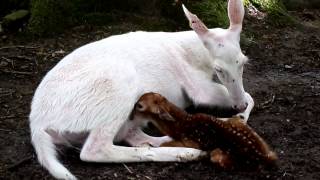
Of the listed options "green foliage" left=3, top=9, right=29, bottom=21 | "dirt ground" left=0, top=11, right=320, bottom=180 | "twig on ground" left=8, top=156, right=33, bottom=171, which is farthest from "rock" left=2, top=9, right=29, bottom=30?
"twig on ground" left=8, top=156, right=33, bottom=171

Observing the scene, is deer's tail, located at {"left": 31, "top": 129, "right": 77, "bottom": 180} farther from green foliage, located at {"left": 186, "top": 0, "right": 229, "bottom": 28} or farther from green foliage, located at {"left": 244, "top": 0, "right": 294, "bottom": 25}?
green foliage, located at {"left": 244, "top": 0, "right": 294, "bottom": 25}

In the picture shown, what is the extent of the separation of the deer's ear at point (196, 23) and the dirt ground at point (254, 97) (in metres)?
0.88

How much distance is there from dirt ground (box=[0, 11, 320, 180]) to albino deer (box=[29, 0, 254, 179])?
140 millimetres

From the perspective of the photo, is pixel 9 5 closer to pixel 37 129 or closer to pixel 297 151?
pixel 37 129

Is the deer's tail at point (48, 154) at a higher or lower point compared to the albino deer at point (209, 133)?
lower

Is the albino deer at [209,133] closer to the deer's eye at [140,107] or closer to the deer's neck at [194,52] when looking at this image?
the deer's eye at [140,107]

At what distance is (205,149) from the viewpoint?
4484 mm

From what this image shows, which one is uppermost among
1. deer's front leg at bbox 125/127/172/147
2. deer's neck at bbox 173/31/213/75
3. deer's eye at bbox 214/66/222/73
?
deer's eye at bbox 214/66/222/73

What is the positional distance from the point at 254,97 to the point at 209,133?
148 cm

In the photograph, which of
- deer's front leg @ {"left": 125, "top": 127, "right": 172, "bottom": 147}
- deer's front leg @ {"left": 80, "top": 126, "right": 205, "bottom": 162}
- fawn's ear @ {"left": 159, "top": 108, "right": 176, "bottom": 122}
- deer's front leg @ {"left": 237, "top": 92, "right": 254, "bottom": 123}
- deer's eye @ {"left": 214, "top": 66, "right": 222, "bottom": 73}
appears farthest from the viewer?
deer's front leg @ {"left": 237, "top": 92, "right": 254, "bottom": 123}

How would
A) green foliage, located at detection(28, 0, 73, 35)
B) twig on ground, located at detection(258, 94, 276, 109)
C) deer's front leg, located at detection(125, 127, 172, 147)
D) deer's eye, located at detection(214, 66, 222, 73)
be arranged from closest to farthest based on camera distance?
deer's front leg, located at detection(125, 127, 172, 147) → deer's eye, located at detection(214, 66, 222, 73) → twig on ground, located at detection(258, 94, 276, 109) → green foliage, located at detection(28, 0, 73, 35)

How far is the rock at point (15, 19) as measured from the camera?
7.17m

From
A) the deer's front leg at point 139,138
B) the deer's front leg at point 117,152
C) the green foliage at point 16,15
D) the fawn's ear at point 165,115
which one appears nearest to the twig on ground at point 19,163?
the deer's front leg at point 117,152

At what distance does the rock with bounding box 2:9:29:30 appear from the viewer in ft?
23.5
